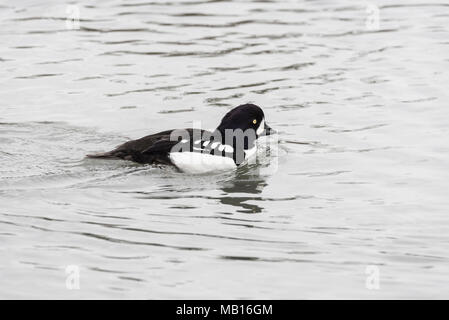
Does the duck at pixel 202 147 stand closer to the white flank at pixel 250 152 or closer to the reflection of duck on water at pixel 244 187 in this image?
the white flank at pixel 250 152

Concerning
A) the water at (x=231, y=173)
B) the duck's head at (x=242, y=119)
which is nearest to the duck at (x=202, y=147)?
the duck's head at (x=242, y=119)

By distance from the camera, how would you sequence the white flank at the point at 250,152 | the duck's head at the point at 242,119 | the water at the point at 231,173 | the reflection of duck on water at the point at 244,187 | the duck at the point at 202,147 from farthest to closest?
the white flank at the point at 250,152
the duck's head at the point at 242,119
the duck at the point at 202,147
the reflection of duck on water at the point at 244,187
the water at the point at 231,173

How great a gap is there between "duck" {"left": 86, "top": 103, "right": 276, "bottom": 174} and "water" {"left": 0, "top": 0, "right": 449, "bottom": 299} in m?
0.14

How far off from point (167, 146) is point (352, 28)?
6320 millimetres

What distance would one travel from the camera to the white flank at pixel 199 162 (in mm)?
11586

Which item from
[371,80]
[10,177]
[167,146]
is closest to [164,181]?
[167,146]

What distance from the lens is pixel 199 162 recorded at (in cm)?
1162

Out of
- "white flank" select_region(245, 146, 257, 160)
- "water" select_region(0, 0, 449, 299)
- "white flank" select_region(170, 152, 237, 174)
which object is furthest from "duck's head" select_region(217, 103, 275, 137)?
"water" select_region(0, 0, 449, 299)

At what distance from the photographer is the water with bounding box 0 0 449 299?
869 cm

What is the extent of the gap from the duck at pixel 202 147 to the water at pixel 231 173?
0.47 feet

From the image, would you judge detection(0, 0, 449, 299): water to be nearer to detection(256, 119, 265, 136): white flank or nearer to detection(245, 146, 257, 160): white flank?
detection(245, 146, 257, 160): white flank

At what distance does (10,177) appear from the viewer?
11180 millimetres

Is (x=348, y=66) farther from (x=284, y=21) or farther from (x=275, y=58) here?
(x=284, y=21)
